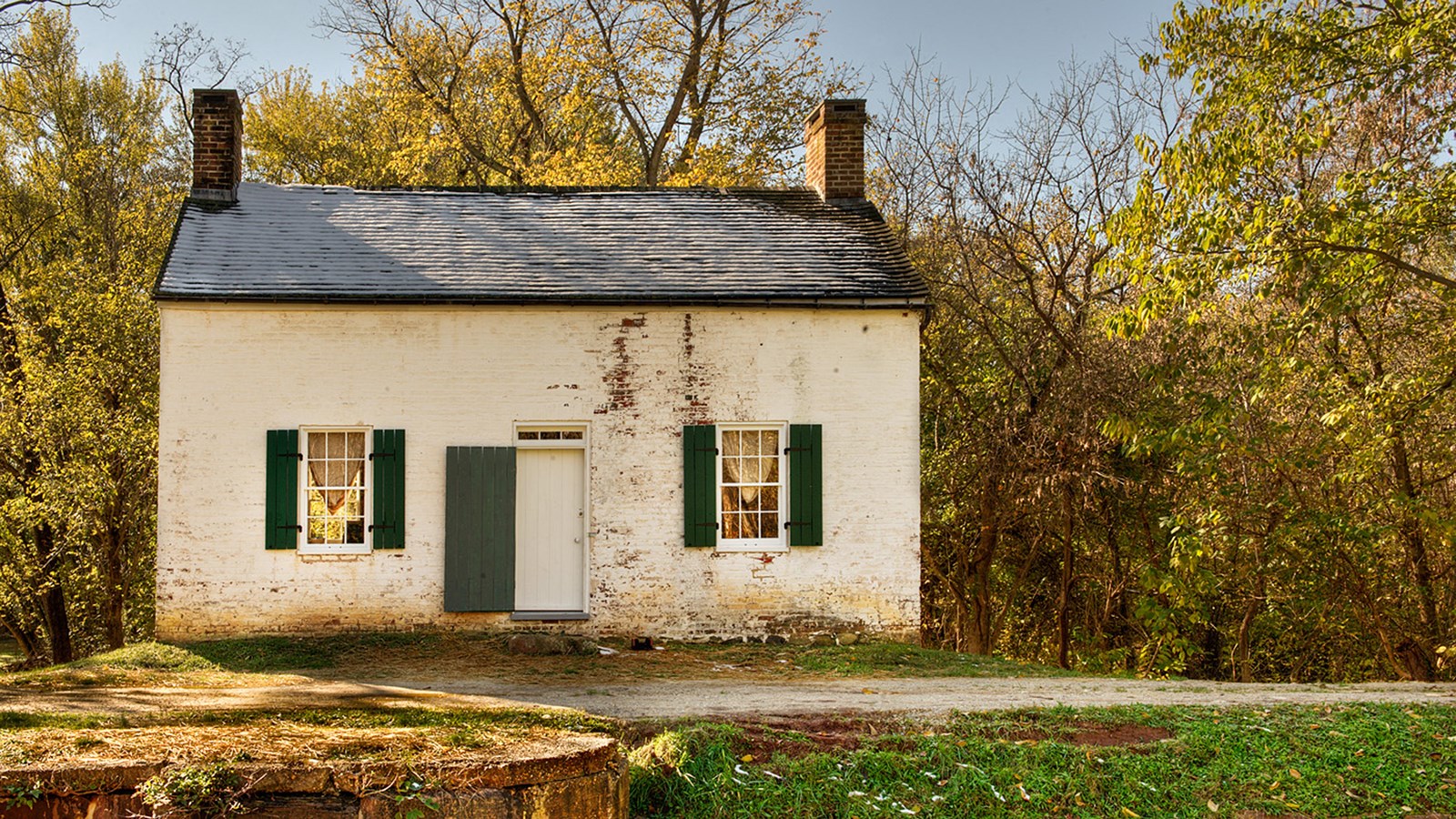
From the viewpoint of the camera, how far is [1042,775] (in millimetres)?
6781

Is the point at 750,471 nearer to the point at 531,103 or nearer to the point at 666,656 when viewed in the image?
the point at 666,656

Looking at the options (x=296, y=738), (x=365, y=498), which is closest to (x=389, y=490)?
(x=365, y=498)

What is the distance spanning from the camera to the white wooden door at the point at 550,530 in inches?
488

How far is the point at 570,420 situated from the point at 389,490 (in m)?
2.08

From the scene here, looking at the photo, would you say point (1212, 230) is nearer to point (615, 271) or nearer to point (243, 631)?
point (615, 271)

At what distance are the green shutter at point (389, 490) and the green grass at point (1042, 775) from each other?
18.8 feet

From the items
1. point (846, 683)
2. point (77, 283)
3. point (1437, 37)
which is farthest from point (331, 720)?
point (77, 283)

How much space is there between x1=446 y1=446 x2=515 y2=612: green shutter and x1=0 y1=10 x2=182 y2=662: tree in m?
7.07

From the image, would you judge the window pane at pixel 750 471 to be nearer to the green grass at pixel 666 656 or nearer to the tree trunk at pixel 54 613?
the green grass at pixel 666 656

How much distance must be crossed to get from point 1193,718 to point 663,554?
19.1 ft

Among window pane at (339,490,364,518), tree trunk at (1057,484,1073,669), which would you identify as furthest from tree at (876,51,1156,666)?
window pane at (339,490,364,518)

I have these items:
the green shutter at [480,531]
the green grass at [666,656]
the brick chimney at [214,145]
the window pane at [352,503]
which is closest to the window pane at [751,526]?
the green grass at [666,656]

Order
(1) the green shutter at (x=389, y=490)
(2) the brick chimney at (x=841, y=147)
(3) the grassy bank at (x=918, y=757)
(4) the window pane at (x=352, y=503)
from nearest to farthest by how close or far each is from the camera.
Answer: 1. (3) the grassy bank at (x=918, y=757)
2. (1) the green shutter at (x=389, y=490)
3. (4) the window pane at (x=352, y=503)
4. (2) the brick chimney at (x=841, y=147)

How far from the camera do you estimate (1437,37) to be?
9086 millimetres
